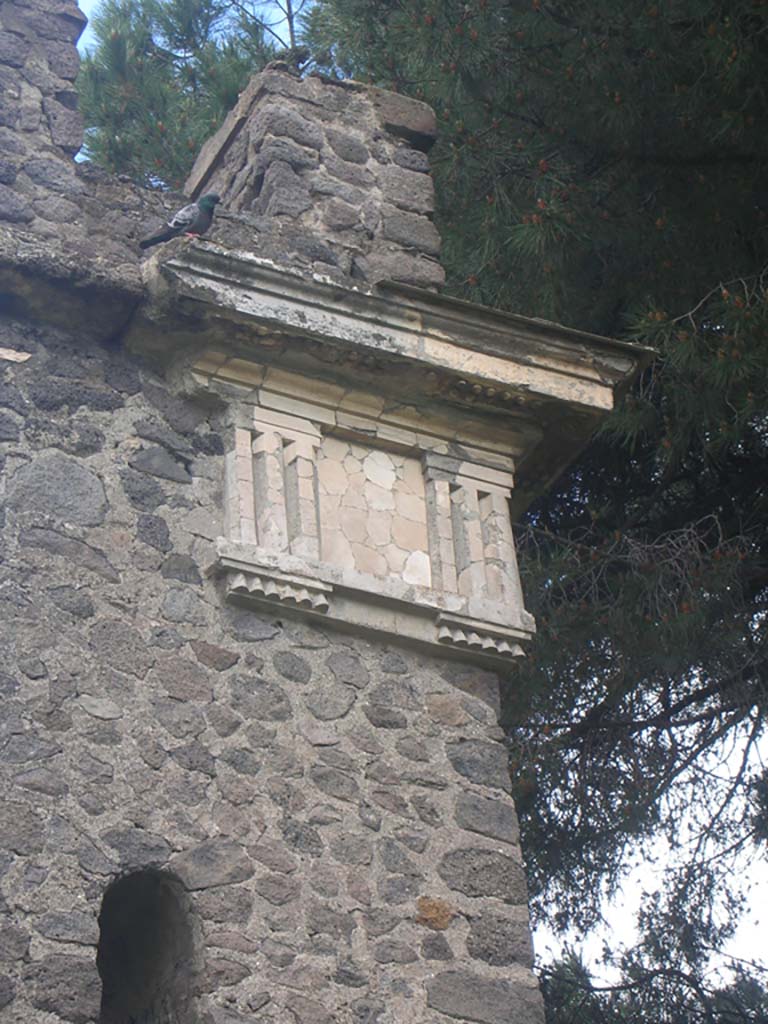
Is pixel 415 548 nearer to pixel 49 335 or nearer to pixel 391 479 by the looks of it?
pixel 391 479

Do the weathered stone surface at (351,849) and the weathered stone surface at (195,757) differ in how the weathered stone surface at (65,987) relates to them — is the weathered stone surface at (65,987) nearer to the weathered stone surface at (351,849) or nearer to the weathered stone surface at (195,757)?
the weathered stone surface at (195,757)

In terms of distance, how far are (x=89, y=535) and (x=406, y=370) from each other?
51.5 inches

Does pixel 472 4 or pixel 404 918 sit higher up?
pixel 472 4

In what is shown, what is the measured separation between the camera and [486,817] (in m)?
5.91

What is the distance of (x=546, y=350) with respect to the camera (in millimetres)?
6684

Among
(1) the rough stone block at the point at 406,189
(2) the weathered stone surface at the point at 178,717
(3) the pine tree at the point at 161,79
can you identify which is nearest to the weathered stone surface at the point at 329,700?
(2) the weathered stone surface at the point at 178,717

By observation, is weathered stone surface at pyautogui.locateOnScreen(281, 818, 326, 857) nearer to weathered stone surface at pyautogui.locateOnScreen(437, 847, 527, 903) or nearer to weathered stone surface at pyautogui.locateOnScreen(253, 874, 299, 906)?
weathered stone surface at pyautogui.locateOnScreen(253, 874, 299, 906)

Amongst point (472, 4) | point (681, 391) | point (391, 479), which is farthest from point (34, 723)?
point (472, 4)

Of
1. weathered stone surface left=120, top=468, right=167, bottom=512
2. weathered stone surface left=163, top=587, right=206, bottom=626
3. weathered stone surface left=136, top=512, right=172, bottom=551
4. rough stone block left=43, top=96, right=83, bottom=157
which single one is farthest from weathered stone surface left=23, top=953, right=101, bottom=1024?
rough stone block left=43, top=96, right=83, bottom=157

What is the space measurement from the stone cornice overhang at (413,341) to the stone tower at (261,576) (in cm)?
1

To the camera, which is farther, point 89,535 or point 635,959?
point 635,959

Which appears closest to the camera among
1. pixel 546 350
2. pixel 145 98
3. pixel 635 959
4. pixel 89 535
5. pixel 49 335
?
pixel 89 535

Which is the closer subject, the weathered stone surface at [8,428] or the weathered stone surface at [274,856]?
the weathered stone surface at [274,856]

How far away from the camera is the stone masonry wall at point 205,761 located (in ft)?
17.1
